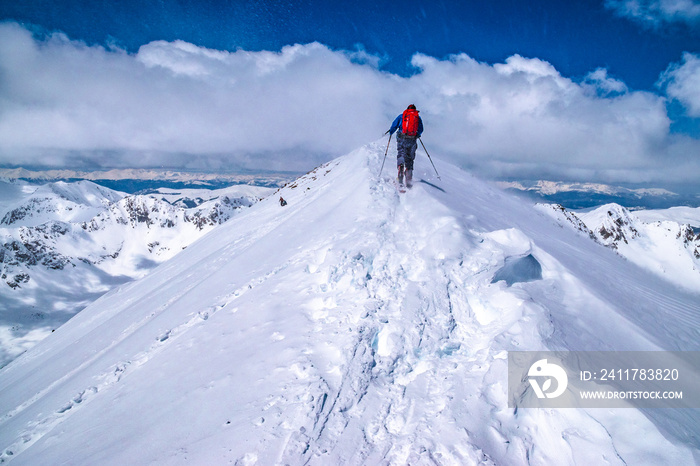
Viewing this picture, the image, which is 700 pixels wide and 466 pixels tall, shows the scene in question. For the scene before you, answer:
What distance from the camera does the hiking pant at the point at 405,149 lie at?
1445cm

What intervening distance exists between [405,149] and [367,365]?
10730mm

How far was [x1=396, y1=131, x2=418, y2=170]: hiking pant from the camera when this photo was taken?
14.4m

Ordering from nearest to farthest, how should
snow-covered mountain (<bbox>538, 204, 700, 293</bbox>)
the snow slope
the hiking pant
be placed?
the snow slope, the hiking pant, snow-covered mountain (<bbox>538, 204, 700, 293</bbox>)

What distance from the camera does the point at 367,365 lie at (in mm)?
6246

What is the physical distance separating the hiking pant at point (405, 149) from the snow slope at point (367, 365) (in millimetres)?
3620

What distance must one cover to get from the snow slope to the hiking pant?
3620mm
